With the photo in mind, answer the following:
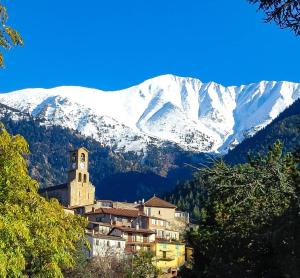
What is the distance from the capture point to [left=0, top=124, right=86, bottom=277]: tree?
1443 centimetres

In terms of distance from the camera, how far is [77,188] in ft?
546

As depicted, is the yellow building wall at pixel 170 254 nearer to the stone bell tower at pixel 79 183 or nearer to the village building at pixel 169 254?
the village building at pixel 169 254

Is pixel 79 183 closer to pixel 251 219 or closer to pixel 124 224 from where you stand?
pixel 124 224

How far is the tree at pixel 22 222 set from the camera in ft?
47.3

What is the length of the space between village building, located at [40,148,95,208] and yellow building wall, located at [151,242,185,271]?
5140 centimetres

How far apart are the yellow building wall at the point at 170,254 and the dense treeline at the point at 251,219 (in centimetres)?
6505

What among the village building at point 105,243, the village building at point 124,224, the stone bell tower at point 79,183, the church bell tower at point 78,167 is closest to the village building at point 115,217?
the village building at point 124,224

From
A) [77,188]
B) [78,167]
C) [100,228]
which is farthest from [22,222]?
[78,167]

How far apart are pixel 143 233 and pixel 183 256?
9461 millimetres

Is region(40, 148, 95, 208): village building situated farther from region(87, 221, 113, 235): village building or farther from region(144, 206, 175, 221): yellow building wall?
region(87, 221, 113, 235): village building

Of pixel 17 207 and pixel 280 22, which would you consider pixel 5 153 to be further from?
pixel 280 22

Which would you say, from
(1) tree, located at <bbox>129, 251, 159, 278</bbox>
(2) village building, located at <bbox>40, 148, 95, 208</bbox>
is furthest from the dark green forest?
(2) village building, located at <bbox>40, 148, 95, 208</bbox>

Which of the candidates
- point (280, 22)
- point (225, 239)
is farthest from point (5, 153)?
point (225, 239)

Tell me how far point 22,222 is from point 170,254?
9745 centimetres
